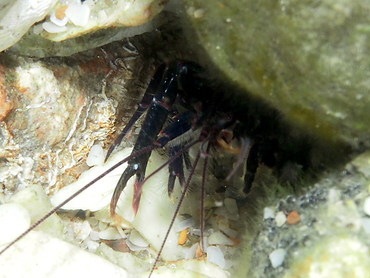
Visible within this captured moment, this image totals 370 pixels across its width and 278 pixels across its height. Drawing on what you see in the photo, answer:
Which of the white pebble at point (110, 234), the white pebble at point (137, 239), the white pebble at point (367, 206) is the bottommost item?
the white pebble at point (137, 239)

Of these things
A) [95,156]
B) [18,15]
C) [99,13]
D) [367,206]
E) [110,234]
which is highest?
[18,15]

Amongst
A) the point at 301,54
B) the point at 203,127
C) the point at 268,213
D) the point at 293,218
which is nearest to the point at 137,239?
the point at 203,127

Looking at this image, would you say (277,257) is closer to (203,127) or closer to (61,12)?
(203,127)

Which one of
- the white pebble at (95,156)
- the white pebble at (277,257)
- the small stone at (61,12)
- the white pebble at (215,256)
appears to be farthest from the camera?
the white pebble at (95,156)

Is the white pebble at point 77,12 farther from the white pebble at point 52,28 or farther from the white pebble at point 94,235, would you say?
the white pebble at point 94,235

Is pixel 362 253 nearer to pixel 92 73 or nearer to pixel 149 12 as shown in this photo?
pixel 149 12

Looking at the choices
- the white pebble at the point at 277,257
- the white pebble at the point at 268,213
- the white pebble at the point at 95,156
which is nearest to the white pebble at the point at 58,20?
the white pebble at the point at 95,156
